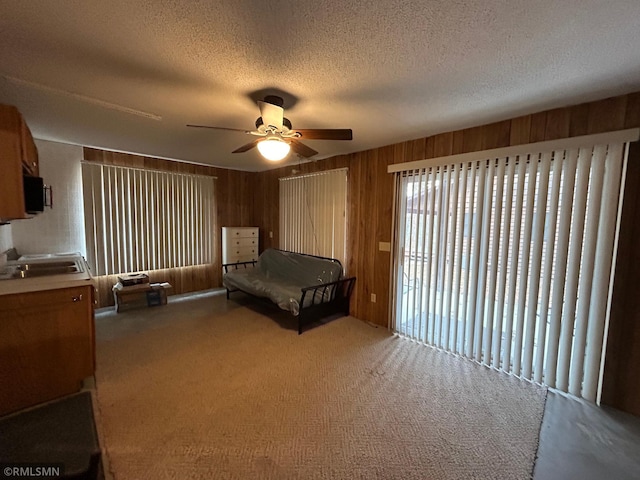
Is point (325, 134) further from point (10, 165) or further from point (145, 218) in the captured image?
point (145, 218)

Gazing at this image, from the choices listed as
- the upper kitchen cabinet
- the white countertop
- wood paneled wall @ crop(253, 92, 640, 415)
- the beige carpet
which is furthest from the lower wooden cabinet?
wood paneled wall @ crop(253, 92, 640, 415)

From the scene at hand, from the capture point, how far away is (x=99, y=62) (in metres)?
1.59

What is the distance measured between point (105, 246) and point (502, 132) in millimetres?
5141

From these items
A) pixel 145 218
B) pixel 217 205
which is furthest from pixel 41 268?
pixel 217 205

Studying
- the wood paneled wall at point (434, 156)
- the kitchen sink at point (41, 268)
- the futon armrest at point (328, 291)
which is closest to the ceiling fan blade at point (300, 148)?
the wood paneled wall at point (434, 156)

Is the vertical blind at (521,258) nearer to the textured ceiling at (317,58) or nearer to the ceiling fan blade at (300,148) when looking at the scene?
the textured ceiling at (317,58)

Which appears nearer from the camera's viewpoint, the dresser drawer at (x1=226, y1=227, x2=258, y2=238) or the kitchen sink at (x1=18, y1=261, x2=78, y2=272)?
the kitchen sink at (x1=18, y1=261, x2=78, y2=272)

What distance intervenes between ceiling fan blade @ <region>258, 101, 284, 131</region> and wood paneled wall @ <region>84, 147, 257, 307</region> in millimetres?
3192

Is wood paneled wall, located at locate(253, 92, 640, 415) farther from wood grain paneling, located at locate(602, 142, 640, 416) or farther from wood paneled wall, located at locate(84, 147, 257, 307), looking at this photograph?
wood paneled wall, located at locate(84, 147, 257, 307)

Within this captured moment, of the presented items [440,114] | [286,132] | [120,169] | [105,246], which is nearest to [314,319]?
[286,132]

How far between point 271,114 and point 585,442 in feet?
10.1

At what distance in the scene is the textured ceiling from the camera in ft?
3.90

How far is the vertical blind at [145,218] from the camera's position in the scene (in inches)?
148

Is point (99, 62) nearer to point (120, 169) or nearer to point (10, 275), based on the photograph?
point (10, 275)
